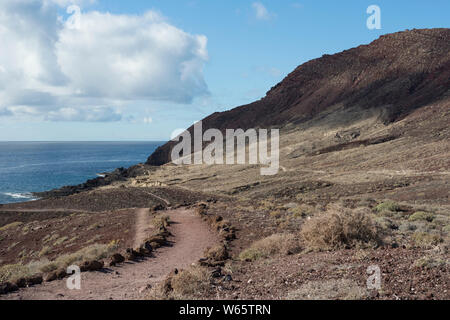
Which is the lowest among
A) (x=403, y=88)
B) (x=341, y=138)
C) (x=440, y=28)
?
(x=341, y=138)

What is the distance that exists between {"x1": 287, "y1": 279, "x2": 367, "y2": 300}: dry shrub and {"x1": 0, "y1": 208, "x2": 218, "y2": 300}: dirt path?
10.2 ft

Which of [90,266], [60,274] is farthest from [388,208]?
[60,274]

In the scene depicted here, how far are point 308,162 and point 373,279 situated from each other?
38.1 meters

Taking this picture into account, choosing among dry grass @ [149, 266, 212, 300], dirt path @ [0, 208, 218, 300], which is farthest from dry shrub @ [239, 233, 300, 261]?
dry grass @ [149, 266, 212, 300]

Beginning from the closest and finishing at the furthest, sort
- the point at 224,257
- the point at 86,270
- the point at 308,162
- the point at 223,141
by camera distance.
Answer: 1. the point at 86,270
2. the point at 224,257
3. the point at 308,162
4. the point at 223,141

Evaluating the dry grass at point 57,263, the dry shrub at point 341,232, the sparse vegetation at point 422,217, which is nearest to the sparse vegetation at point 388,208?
the sparse vegetation at point 422,217

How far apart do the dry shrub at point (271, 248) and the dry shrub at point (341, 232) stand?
1.68ft

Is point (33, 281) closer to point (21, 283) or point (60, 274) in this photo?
point (21, 283)

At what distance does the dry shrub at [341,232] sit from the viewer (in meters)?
9.98

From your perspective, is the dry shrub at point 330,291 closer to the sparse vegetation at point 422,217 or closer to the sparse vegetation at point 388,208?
the sparse vegetation at point 422,217

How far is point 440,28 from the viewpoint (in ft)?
232

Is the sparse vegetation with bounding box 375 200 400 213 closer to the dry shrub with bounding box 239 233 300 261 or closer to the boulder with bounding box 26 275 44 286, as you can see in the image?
the dry shrub with bounding box 239 233 300 261
